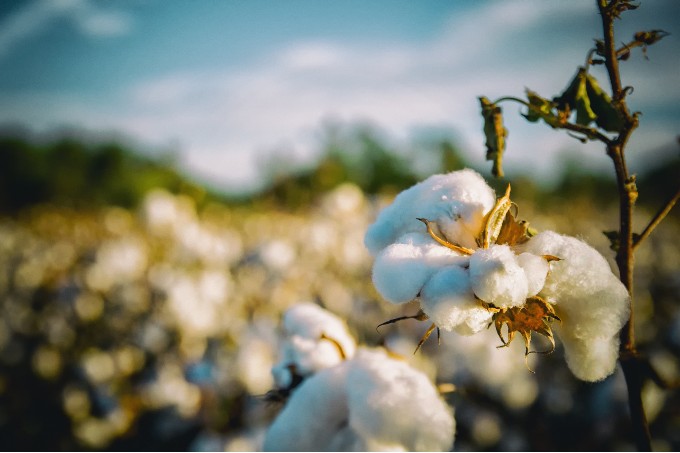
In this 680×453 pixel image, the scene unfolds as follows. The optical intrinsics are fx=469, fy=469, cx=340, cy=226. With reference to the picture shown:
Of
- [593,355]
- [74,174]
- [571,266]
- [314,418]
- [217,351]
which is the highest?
[571,266]

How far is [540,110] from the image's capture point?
495 mm

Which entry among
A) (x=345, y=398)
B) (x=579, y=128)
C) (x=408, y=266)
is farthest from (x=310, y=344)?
(x=579, y=128)

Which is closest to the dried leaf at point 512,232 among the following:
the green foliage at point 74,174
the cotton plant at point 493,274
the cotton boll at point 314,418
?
the cotton plant at point 493,274

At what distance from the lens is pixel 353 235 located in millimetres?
4633

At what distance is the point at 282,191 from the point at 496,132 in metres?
6.34

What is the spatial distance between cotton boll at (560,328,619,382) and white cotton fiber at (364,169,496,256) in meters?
0.15

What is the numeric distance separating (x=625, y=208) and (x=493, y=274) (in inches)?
8.3

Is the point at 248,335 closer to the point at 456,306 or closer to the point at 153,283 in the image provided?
the point at 153,283

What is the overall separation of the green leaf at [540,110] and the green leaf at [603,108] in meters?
0.05

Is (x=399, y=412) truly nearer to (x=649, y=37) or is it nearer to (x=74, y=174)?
(x=649, y=37)

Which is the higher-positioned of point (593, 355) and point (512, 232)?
point (512, 232)

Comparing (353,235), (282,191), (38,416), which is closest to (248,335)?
(38,416)

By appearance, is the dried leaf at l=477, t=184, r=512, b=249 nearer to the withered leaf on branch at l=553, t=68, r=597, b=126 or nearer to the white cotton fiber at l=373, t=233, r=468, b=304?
the white cotton fiber at l=373, t=233, r=468, b=304

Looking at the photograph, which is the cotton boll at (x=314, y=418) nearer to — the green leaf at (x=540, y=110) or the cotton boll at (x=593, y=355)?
the cotton boll at (x=593, y=355)
